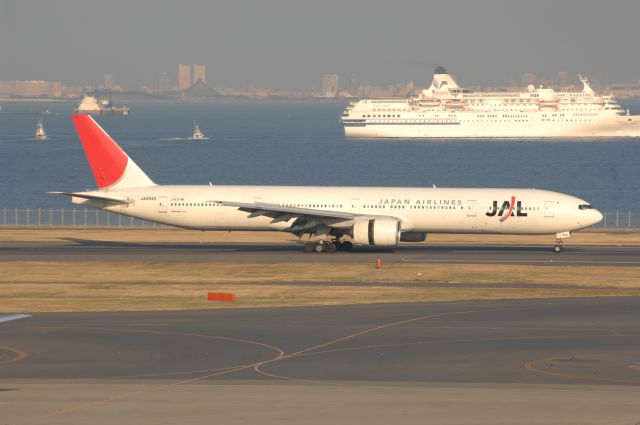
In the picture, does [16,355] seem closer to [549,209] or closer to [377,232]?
[377,232]

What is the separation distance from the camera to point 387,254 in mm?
61625

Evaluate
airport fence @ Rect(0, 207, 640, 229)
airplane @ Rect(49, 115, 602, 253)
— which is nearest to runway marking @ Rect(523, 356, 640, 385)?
airplane @ Rect(49, 115, 602, 253)

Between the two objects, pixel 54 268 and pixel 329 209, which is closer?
pixel 54 268

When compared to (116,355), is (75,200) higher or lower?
higher

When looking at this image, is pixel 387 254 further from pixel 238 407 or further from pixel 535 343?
pixel 238 407

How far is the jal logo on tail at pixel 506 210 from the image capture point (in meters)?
61.4

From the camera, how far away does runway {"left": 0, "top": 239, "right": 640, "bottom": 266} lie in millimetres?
58688

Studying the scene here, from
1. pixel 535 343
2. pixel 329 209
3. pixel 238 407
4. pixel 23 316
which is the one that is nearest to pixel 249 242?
pixel 329 209

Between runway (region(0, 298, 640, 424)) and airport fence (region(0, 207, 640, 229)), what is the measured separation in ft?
146

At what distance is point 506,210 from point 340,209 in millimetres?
9175

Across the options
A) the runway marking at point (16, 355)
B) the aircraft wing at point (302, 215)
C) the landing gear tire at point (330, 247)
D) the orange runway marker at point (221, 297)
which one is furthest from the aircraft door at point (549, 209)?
the runway marking at point (16, 355)

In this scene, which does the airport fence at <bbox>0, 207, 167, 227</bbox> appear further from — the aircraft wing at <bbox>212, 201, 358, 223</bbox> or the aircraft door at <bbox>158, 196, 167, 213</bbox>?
the aircraft wing at <bbox>212, 201, 358, 223</bbox>

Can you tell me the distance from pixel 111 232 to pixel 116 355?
4475 cm

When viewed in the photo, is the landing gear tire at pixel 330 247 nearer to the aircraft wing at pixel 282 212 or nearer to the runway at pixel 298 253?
the runway at pixel 298 253
